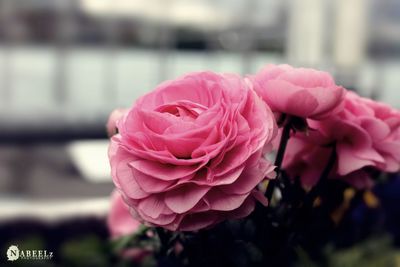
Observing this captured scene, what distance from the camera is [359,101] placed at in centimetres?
48

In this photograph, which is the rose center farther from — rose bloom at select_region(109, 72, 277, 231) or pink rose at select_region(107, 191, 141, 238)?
pink rose at select_region(107, 191, 141, 238)

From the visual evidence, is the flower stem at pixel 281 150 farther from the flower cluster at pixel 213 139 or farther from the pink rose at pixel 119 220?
the pink rose at pixel 119 220

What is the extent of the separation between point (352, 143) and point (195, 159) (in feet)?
0.52

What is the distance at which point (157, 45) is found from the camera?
530 centimetres

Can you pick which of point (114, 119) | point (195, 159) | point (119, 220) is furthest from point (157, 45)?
point (195, 159)

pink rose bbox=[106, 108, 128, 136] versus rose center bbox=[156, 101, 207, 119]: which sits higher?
rose center bbox=[156, 101, 207, 119]

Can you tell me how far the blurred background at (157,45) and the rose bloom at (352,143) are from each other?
10.6 feet

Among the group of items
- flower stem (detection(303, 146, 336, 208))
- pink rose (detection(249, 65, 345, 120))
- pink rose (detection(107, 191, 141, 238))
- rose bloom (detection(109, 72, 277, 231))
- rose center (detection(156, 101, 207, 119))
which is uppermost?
pink rose (detection(249, 65, 345, 120))

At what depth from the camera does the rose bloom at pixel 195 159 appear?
361 mm

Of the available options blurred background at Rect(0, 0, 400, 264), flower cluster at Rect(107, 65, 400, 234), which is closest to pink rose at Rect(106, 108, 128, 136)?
flower cluster at Rect(107, 65, 400, 234)

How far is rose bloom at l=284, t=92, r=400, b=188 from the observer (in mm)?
449

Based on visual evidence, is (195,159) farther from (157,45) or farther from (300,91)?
(157,45)

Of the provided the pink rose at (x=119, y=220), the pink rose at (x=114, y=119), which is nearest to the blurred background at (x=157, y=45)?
the pink rose at (x=119, y=220)

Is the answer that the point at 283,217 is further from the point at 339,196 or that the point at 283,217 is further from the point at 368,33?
the point at 368,33
